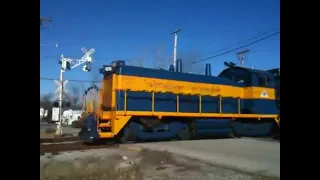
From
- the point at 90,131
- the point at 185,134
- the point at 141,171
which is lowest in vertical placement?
the point at 185,134

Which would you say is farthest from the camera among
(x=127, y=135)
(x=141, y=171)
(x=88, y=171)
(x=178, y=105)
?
(x=178, y=105)

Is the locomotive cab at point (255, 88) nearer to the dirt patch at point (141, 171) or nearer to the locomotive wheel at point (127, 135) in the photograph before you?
the locomotive wheel at point (127, 135)

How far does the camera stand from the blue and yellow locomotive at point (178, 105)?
43.0 ft

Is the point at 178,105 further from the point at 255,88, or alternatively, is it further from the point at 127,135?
the point at 255,88

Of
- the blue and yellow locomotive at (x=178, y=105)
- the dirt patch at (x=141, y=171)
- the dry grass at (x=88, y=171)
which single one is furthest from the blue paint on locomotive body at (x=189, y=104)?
the dry grass at (x=88, y=171)

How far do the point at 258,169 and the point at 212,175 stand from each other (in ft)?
4.18

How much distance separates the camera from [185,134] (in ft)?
48.8

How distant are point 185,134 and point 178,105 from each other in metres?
1.41

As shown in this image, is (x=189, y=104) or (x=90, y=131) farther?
(x=189, y=104)

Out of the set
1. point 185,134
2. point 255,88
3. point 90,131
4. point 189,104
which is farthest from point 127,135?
point 255,88

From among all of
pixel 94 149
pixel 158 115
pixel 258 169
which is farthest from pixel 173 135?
pixel 258 169

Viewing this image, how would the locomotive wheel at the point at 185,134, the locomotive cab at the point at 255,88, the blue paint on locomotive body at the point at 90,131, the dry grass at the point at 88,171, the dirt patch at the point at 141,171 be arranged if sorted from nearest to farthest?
the dry grass at the point at 88,171 → the dirt patch at the point at 141,171 → the blue paint on locomotive body at the point at 90,131 → the locomotive wheel at the point at 185,134 → the locomotive cab at the point at 255,88

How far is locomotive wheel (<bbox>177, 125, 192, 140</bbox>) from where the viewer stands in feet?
48.2
